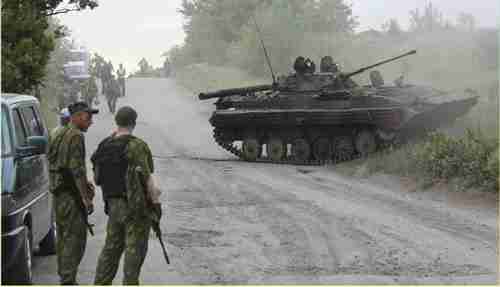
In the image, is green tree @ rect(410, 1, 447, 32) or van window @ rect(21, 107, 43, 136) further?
green tree @ rect(410, 1, 447, 32)

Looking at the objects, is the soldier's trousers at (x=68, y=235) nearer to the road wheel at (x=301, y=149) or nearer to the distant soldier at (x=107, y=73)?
the road wheel at (x=301, y=149)

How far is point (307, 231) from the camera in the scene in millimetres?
10820

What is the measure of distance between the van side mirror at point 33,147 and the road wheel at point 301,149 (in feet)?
39.6

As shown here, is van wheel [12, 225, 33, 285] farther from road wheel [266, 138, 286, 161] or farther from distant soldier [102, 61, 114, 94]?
distant soldier [102, 61, 114, 94]

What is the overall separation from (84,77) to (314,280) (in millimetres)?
31513

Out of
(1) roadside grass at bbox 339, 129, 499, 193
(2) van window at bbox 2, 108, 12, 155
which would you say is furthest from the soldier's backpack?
(1) roadside grass at bbox 339, 129, 499, 193

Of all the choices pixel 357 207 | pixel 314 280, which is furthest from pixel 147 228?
pixel 357 207

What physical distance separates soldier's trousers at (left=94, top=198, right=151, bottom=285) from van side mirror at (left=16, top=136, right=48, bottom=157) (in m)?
0.96

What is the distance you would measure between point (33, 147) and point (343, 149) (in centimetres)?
1192

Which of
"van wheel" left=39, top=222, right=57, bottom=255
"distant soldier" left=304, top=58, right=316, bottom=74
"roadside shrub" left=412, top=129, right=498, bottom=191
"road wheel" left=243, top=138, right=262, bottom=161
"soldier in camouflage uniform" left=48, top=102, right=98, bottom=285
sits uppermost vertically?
"distant soldier" left=304, top=58, right=316, bottom=74

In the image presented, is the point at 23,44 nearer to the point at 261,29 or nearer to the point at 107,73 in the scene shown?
the point at 107,73

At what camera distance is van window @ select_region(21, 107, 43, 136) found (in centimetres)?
888

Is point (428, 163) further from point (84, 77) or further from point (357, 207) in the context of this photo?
point (84, 77)

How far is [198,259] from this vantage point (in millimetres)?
9195
